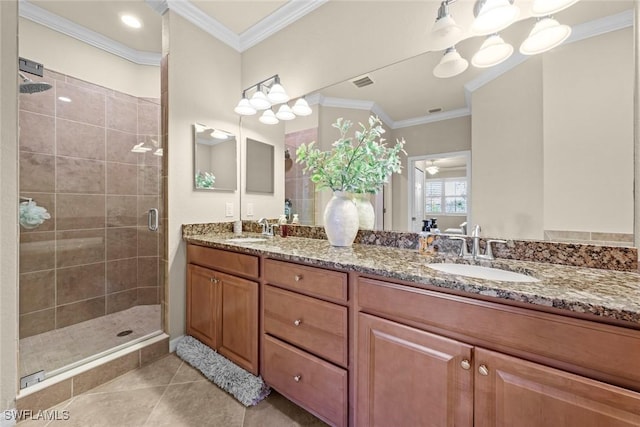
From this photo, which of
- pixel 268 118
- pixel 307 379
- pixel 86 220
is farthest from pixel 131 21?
pixel 307 379

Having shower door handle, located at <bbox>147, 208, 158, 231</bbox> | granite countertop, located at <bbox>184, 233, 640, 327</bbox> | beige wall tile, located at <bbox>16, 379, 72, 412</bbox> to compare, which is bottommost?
beige wall tile, located at <bbox>16, 379, 72, 412</bbox>

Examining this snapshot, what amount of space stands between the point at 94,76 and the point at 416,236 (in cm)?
301

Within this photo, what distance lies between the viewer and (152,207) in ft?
6.86

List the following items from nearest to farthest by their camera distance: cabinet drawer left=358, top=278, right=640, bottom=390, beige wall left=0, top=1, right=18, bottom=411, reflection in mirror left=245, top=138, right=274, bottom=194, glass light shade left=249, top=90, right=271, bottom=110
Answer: cabinet drawer left=358, top=278, right=640, bottom=390
beige wall left=0, top=1, right=18, bottom=411
glass light shade left=249, top=90, right=271, bottom=110
reflection in mirror left=245, top=138, right=274, bottom=194

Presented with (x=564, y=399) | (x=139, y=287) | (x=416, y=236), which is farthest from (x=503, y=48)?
(x=139, y=287)

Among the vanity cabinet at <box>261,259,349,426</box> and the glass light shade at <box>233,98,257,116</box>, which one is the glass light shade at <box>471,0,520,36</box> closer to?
the vanity cabinet at <box>261,259,349,426</box>

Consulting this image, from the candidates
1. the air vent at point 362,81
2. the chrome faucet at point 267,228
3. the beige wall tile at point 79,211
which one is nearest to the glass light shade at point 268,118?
the air vent at point 362,81

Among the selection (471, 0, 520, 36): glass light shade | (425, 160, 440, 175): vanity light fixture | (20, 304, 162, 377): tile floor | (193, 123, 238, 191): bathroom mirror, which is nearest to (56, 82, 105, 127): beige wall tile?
(193, 123, 238, 191): bathroom mirror

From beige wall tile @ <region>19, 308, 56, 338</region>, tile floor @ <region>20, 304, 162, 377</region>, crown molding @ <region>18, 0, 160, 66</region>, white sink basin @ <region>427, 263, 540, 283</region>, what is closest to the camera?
white sink basin @ <region>427, 263, 540, 283</region>

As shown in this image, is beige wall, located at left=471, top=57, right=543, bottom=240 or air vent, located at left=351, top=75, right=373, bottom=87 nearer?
beige wall, located at left=471, top=57, right=543, bottom=240

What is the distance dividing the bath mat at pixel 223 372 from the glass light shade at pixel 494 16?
2133 millimetres

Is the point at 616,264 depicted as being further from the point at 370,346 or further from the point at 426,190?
the point at 370,346

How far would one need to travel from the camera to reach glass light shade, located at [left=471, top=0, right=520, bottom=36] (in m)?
1.11

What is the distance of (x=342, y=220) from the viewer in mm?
1479
